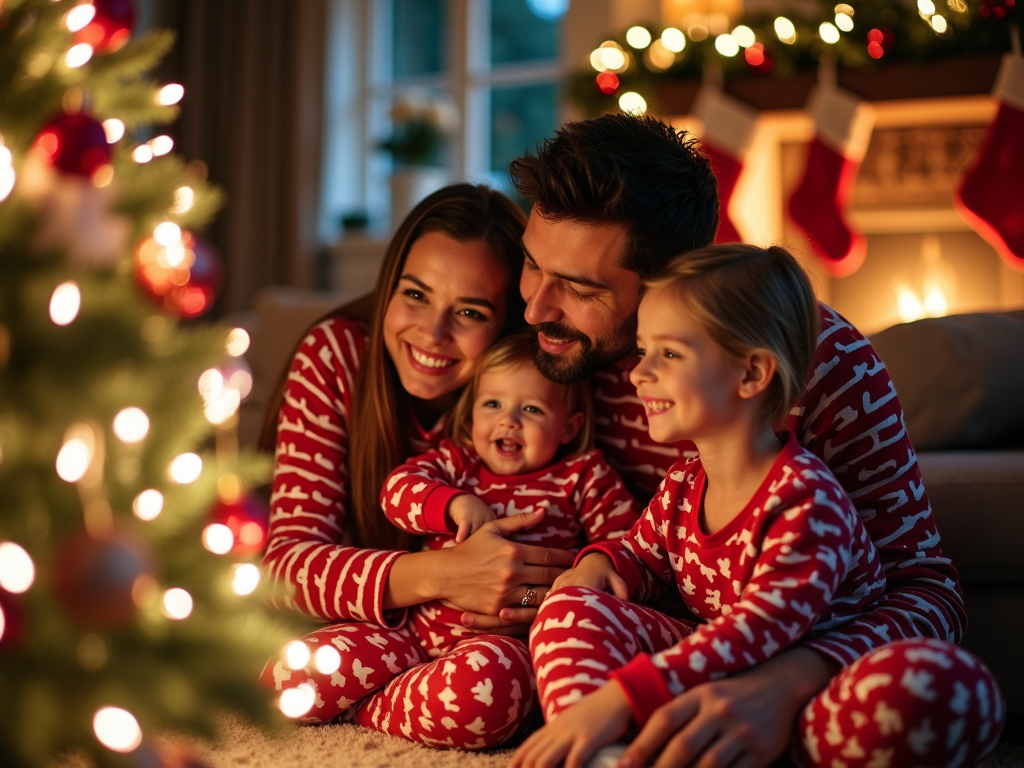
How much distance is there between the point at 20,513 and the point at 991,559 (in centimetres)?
137

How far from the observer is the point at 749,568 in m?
1.22

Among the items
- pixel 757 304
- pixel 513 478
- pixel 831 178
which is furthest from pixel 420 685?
pixel 831 178

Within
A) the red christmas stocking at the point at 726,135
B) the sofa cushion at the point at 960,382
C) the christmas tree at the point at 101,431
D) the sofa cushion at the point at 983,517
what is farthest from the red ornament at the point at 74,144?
the red christmas stocking at the point at 726,135

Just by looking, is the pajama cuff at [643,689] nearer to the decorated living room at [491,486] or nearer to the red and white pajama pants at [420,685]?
the decorated living room at [491,486]

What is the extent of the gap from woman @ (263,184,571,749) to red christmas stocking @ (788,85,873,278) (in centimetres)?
207

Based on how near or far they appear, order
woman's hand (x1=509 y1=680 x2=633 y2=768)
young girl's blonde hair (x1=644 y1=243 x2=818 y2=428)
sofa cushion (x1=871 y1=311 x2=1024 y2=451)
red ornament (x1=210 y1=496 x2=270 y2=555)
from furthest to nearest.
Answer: sofa cushion (x1=871 y1=311 x2=1024 y2=451)
young girl's blonde hair (x1=644 y1=243 x2=818 y2=428)
woman's hand (x1=509 y1=680 x2=633 y2=768)
red ornament (x1=210 y1=496 x2=270 y2=555)

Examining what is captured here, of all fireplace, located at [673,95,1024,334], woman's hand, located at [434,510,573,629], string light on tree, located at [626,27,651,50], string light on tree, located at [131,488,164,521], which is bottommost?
woman's hand, located at [434,510,573,629]

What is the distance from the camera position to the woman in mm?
1388

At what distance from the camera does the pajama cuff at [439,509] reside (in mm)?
1513

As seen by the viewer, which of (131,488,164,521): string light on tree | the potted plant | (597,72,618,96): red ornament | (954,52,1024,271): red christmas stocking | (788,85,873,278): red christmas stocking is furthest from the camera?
the potted plant

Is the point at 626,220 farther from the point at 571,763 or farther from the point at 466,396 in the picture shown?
the point at 571,763

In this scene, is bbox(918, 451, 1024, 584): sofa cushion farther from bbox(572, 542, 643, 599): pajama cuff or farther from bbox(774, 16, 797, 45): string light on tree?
bbox(774, 16, 797, 45): string light on tree

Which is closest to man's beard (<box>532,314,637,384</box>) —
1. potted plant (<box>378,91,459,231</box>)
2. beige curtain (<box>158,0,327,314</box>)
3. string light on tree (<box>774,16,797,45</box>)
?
string light on tree (<box>774,16,797,45</box>)

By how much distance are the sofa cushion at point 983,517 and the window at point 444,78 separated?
11.6 feet
